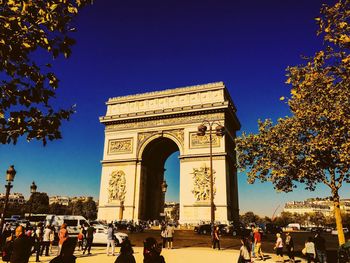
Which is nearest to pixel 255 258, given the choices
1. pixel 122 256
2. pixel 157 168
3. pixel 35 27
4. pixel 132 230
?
pixel 122 256

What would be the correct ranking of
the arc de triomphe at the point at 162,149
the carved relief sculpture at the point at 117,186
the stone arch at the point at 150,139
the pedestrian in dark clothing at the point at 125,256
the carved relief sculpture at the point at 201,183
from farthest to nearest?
the stone arch at the point at 150,139 < the carved relief sculpture at the point at 117,186 < the arc de triomphe at the point at 162,149 < the carved relief sculpture at the point at 201,183 < the pedestrian in dark clothing at the point at 125,256

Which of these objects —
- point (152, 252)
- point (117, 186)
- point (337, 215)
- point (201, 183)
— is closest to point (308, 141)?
point (337, 215)

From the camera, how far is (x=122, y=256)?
4547 mm

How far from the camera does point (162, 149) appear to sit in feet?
134

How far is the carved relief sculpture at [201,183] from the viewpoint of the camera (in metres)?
32.1

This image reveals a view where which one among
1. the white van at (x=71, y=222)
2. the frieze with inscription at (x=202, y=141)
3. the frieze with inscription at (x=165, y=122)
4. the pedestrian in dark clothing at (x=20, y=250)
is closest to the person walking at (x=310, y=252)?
the pedestrian in dark clothing at (x=20, y=250)

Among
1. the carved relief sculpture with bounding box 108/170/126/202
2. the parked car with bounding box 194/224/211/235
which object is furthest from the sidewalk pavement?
the carved relief sculpture with bounding box 108/170/126/202

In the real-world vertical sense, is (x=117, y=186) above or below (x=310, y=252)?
above

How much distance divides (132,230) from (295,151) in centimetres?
1943

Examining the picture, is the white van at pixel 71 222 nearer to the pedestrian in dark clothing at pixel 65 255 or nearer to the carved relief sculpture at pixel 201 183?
the carved relief sculpture at pixel 201 183

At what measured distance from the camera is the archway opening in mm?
36469

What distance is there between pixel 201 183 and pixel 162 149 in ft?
32.7

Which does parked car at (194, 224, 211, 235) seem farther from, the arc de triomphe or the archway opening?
the archway opening

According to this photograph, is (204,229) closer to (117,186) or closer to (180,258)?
(117,186)
